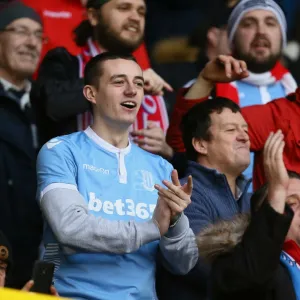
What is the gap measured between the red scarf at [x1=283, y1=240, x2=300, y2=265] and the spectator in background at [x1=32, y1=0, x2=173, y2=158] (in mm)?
1096

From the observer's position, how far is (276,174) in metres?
5.91

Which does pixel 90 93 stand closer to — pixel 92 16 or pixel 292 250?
pixel 292 250

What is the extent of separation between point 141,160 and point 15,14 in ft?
7.32

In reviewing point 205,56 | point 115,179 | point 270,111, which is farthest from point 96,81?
point 205,56

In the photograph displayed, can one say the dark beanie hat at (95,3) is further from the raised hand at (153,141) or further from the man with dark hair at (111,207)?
the man with dark hair at (111,207)

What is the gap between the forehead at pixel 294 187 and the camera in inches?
263

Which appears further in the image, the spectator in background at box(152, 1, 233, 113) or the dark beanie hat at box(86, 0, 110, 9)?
the spectator in background at box(152, 1, 233, 113)

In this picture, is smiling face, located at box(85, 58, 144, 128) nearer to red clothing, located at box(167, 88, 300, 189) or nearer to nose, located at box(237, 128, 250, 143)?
nose, located at box(237, 128, 250, 143)

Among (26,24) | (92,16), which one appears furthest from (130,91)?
(26,24)

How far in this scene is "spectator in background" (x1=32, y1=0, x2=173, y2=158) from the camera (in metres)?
7.27

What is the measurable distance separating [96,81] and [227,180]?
2.88 feet

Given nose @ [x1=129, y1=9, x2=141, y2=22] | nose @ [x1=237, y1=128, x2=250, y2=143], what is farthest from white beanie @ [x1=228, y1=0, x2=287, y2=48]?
nose @ [x1=237, y1=128, x2=250, y2=143]

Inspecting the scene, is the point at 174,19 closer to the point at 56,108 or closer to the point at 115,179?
the point at 56,108

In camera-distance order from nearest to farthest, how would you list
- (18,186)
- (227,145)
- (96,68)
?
(96,68)
(227,145)
(18,186)
